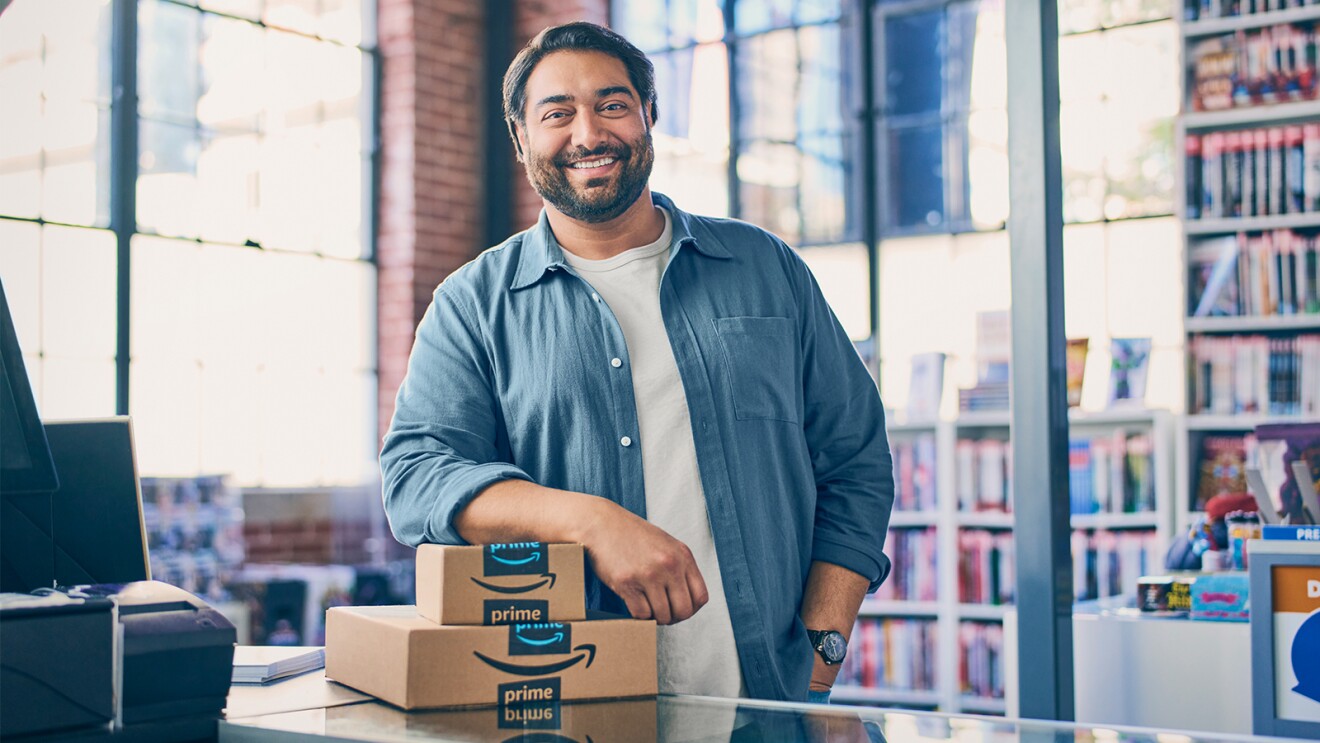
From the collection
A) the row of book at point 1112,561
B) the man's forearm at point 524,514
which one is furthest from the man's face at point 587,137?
the row of book at point 1112,561

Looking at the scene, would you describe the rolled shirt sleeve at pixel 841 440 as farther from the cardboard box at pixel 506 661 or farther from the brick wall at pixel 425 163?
the brick wall at pixel 425 163

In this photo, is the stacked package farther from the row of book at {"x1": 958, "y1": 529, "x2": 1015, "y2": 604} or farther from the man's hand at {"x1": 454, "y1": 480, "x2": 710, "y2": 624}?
the row of book at {"x1": 958, "y1": 529, "x2": 1015, "y2": 604}

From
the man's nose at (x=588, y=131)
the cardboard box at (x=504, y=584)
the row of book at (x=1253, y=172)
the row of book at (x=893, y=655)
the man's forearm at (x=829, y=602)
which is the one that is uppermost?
the row of book at (x=1253, y=172)

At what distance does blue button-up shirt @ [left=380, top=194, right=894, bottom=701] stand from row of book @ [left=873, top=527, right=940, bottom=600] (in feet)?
10.6

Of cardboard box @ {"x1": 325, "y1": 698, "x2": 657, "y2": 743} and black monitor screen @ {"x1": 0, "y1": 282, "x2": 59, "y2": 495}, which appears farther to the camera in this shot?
black monitor screen @ {"x1": 0, "y1": 282, "x2": 59, "y2": 495}

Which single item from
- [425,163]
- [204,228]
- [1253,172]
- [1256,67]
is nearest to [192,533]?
[204,228]

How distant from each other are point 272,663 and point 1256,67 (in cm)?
394

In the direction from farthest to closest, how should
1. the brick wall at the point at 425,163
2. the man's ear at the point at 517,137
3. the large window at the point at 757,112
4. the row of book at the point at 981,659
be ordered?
the brick wall at the point at 425,163, the large window at the point at 757,112, the row of book at the point at 981,659, the man's ear at the point at 517,137

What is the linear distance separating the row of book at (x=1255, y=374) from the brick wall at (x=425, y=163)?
306cm

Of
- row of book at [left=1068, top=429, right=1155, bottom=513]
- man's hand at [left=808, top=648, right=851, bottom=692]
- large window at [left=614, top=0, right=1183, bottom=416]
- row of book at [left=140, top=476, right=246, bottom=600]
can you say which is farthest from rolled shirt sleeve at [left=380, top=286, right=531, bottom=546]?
large window at [left=614, top=0, right=1183, bottom=416]

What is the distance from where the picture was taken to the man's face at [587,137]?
1824 mm

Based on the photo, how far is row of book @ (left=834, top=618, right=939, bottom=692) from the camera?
5074mm

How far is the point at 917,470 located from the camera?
5129 millimetres

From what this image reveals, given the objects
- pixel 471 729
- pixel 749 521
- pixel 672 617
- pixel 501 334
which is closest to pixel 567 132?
pixel 501 334
